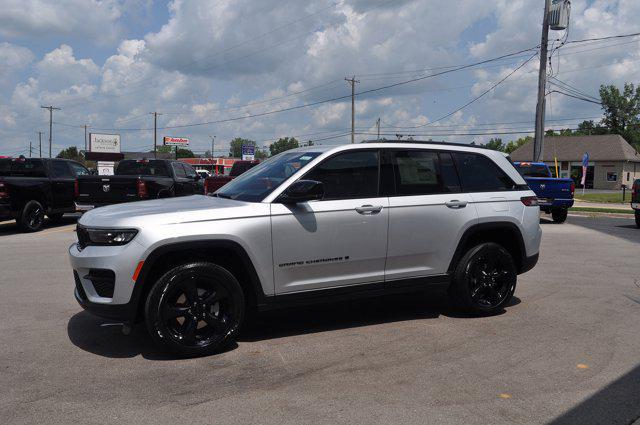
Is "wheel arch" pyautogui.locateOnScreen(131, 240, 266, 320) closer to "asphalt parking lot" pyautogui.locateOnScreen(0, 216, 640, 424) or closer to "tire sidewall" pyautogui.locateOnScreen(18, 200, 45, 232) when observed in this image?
"asphalt parking lot" pyautogui.locateOnScreen(0, 216, 640, 424)

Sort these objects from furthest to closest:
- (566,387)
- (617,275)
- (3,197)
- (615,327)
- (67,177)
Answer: (67,177)
(3,197)
(617,275)
(615,327)
(566,387)

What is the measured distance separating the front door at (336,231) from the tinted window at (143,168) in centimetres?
1123

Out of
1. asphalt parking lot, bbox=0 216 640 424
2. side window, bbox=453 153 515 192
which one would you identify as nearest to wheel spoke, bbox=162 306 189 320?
asphalt parking lot, bbox=0 216 640 424

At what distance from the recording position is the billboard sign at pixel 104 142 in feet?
228

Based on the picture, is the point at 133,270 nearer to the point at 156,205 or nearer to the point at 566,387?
the point at 156,205

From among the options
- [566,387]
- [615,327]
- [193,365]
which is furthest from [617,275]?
[193,365]

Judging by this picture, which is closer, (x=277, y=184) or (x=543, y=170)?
(x=277, y=184)

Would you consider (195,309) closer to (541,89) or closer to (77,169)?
(77,169)

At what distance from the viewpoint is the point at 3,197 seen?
12.9m

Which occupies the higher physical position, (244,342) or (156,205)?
(156,205)

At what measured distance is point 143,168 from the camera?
16.0 metres

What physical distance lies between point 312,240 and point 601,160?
62.2 m

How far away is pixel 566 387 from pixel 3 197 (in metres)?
12.7

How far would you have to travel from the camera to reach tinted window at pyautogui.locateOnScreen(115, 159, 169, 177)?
1579 centimetres
